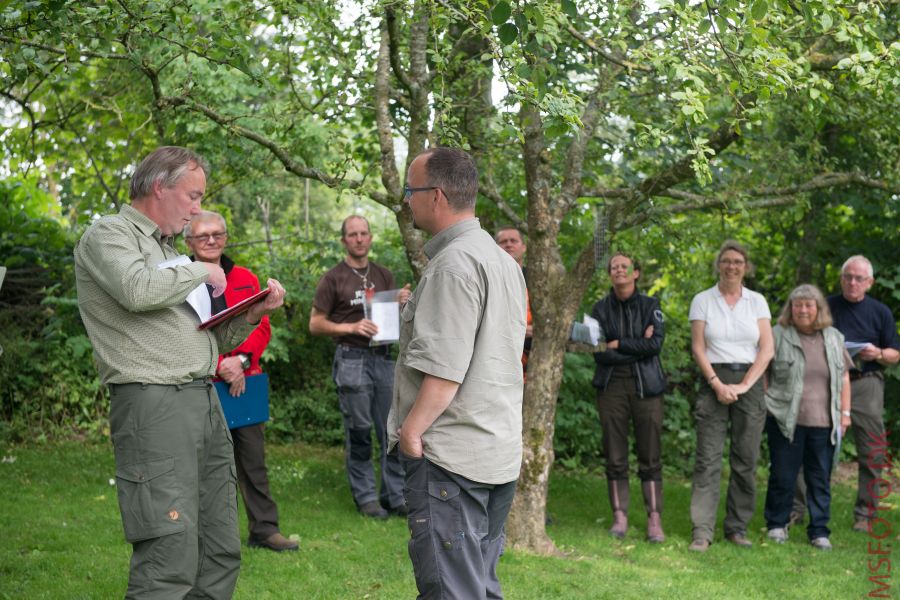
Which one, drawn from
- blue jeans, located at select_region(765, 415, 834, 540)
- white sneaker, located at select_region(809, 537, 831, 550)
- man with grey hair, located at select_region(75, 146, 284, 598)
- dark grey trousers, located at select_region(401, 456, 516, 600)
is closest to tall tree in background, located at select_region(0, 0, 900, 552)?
man with grey hair, located at select_region(75, 146, 284, 598)

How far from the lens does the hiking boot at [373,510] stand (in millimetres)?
7355

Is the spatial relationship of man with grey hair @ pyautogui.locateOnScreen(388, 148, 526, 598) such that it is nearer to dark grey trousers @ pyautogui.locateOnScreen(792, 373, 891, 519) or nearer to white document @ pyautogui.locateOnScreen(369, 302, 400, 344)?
white document @ pyautogui.locateOnScreen(369, 302, 400, 344)

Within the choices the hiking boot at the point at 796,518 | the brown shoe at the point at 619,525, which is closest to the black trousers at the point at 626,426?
the brown shoe at the point at 619,525

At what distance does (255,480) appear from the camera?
616 cm

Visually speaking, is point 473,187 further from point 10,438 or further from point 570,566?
point 10,438

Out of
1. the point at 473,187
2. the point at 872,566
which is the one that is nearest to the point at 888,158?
the point at 872,566

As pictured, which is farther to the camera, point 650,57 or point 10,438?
point 10,438

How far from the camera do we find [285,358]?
33.0 ft

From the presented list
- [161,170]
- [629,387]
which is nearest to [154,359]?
[161,170]

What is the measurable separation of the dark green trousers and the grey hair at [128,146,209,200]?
4766mm

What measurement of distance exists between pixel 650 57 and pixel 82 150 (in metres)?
8.36

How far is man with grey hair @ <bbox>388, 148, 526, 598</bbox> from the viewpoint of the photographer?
333 cm

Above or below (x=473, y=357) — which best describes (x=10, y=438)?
below

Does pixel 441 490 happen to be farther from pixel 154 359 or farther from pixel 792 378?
pixel 792 378
